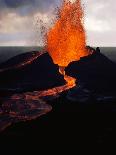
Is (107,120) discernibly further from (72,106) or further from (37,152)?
(37,152)

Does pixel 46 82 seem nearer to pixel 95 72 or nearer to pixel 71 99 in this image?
pixel 95 72

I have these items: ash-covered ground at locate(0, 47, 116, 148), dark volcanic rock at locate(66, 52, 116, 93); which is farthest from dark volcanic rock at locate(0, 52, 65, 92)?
dark volcanic rock at locate(66, 52, 116, 93)

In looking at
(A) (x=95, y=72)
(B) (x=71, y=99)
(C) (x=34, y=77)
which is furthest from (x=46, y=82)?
(B) (x=71, y=99)

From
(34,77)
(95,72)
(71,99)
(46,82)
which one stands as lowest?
(71,99)

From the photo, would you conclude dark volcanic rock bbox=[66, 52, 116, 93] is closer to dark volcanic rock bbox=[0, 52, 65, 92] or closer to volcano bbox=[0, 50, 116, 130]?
volcano bbox=[0, 50, 116, 130]

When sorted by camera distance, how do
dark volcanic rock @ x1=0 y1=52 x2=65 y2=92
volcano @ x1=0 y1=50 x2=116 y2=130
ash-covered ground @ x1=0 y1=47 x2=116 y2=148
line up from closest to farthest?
ash-covered ground @ x1=0 y1=47 x2=116 y2=148, volcano @ x1=0 y1=50 x2=116 y2=130, dark volcanic rock @ x1=0 y1=52 x2=65 y2=92

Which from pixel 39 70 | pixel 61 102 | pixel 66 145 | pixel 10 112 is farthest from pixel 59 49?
pixel 66 145
